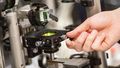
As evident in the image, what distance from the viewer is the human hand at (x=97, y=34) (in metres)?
0.67

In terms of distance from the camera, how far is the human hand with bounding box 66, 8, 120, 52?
0.67 meters

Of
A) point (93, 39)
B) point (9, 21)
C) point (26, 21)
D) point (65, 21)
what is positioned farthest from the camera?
point (65, 21)

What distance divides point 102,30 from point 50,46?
29cm

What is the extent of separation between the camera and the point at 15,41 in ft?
3.16

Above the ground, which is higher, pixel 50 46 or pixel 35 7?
pixel 35 7

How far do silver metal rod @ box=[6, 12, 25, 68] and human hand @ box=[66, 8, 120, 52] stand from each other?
28cm

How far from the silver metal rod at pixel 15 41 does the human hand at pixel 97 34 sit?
281mm

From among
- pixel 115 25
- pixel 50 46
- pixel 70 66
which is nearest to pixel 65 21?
pixel 70 66

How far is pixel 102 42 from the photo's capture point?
681mm

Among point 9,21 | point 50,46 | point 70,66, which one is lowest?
point 70,66

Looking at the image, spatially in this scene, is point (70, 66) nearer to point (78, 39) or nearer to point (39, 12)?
point (39, 12)

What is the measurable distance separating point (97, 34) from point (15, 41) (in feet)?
1.20

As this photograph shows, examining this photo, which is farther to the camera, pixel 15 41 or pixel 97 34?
pixel 15 41

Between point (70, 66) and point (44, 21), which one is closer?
point (44, 21)
